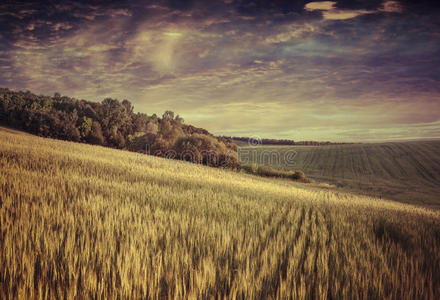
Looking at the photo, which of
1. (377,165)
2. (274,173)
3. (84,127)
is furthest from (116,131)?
(377,165)

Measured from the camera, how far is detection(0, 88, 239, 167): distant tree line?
35.1m

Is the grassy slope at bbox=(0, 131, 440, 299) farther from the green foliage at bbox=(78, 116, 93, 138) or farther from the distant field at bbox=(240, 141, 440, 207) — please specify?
the green foliage at bbox=(78, 116, 93, 138)

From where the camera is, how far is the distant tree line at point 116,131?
35.1 metres

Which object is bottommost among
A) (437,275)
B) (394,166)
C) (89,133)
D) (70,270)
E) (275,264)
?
(394,166)

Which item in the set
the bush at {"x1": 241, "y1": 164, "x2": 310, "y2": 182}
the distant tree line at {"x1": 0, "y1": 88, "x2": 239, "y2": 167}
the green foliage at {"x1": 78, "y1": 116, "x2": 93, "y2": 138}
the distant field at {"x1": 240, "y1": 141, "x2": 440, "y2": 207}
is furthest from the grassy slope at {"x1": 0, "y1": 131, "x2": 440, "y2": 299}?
the green foliage at {"x1": 78, "y1": 116, "x2": 93, "y2": 138}

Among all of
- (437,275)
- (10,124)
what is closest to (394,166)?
(437,275)

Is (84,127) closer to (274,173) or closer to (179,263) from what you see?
(274,173)

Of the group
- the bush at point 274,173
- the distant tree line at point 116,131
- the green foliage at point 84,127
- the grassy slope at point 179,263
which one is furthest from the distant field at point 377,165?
the green foliage at point 84,127

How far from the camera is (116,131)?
7438 centimetres

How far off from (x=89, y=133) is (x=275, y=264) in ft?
265

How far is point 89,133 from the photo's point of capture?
70125 mm

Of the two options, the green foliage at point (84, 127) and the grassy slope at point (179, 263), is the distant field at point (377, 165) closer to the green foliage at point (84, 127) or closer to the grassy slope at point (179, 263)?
the grassy slope at point (179, 263)

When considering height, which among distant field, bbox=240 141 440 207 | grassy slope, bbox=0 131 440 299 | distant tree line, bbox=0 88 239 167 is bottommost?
distant field, bbox=240 141 440 207

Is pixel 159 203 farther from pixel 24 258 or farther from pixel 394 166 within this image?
pixel 394 166
